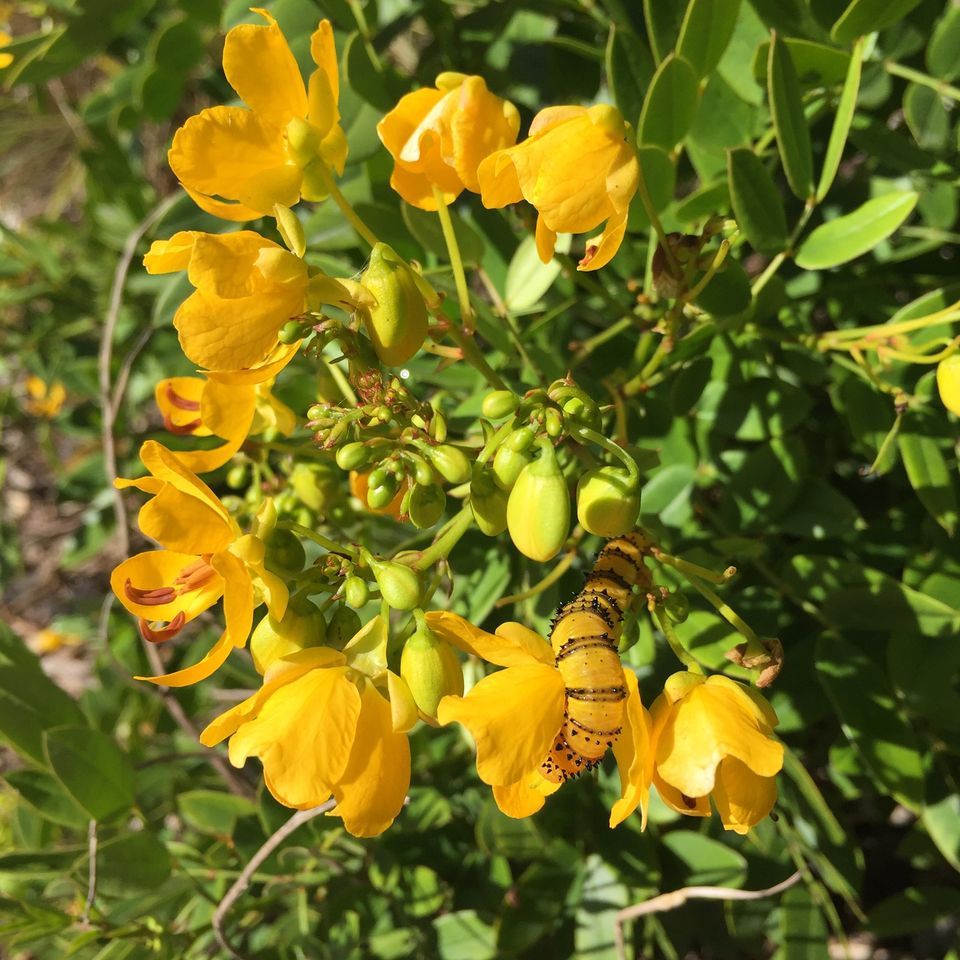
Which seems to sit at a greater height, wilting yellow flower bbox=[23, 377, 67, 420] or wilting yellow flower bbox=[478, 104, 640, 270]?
wilting yellow flower bbox=[478, 104, 640, 270]

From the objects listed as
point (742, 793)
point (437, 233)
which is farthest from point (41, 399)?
point (742, 793)

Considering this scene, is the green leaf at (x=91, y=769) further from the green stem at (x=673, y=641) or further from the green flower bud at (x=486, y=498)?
the green stem at (x=673, y=641)

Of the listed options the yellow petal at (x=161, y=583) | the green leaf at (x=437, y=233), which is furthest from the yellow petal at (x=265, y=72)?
the yellow petal at (x=161, y=583)

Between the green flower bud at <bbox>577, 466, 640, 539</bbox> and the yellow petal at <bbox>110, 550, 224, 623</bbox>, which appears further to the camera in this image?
the yellow petal at <bbox>110, 550, 224, 623</bbox>

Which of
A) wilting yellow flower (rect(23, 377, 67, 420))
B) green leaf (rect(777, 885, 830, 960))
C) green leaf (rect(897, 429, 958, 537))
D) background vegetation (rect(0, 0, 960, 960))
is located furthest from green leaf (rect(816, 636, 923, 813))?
wilting yellow flower (rect(23, 377, 67, 420))

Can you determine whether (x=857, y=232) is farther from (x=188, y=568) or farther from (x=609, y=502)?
(x=188, y=568)

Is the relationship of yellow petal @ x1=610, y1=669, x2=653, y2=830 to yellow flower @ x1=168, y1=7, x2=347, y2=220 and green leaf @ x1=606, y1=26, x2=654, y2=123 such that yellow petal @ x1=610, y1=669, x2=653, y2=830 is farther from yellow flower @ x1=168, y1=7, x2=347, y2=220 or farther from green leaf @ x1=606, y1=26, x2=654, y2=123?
green leaf @ x1=606, y1=26, x2=654, y2=123
